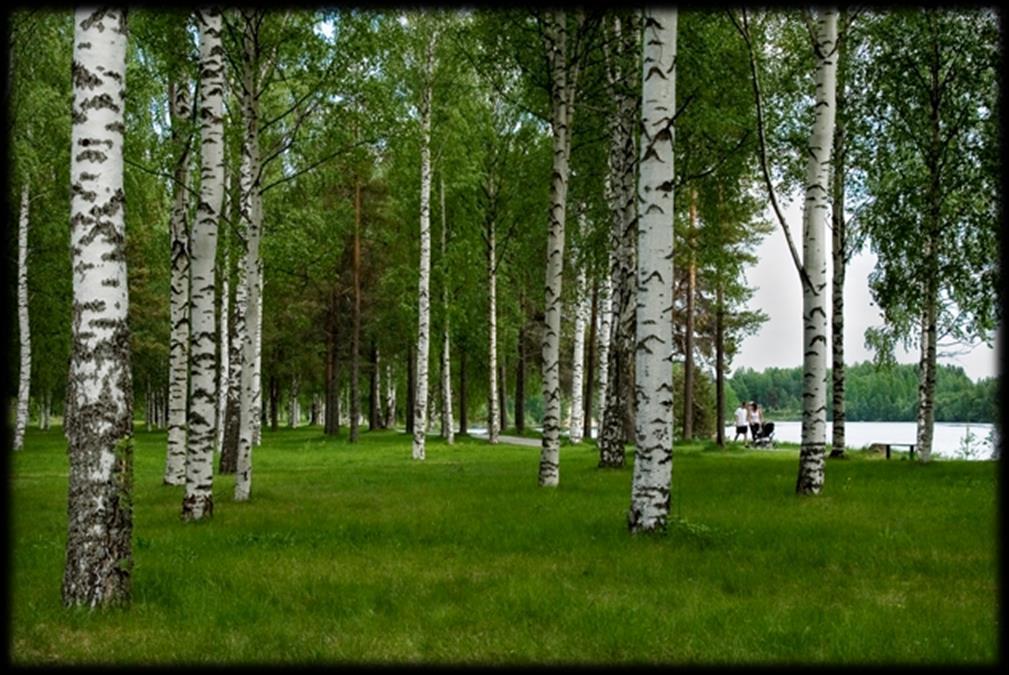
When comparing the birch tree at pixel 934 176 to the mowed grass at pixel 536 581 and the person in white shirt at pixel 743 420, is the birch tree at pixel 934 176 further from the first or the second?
the person in white shirt at pixel 743 420

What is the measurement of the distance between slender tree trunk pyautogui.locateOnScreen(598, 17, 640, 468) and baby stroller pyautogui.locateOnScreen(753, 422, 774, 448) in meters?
13.7

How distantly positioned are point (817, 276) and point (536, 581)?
839 cm

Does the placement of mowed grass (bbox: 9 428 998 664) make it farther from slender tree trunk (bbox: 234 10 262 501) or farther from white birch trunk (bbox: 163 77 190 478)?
white birch trunk (bbox: 163 77 190 478)

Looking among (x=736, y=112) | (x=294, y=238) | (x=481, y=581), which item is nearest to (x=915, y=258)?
(x=736, y=112)

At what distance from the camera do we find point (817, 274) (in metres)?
13.6

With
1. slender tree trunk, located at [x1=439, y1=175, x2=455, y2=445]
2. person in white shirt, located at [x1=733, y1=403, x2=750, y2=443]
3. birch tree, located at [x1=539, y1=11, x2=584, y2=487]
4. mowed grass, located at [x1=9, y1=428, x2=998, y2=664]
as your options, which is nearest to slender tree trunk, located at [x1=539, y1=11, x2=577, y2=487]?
birch tree, located at [x1=539, y1=11, x2=584, y2=487]

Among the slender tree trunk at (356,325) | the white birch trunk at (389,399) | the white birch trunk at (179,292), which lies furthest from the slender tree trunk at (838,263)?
the white birch trunk at (389,399)

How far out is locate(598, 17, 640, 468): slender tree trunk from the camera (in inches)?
704

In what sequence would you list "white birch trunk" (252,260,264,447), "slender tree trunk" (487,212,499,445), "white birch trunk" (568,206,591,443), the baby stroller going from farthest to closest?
"slender tree trunk" (487,212,499,445), the baby stroller, "white birch trunk" (568,206,591,443), "white birch trunk" (252,260,264,447)

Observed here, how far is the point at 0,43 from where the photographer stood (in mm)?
6234

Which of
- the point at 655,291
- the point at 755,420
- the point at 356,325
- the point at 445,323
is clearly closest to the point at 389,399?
the point at 356,325

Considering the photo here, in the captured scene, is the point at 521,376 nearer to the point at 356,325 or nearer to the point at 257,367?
the point at 356,325

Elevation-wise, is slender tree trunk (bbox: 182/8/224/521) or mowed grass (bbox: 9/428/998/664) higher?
slender tree trunk (bbox: 182/8/224/521)

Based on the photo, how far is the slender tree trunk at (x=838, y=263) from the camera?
22.0 meters
